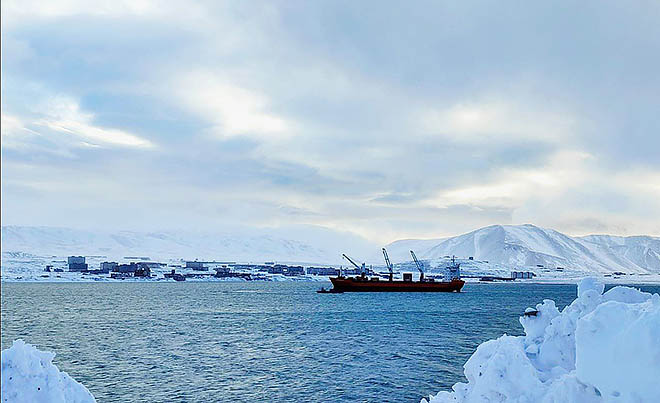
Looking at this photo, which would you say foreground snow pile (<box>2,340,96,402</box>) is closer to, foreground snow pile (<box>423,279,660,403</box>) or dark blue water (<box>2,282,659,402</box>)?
foreground snow pile (<box>423,279,660,403</box>)

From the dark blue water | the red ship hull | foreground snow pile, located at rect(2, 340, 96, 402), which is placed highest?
foreground snow pile, located at rect(2, 340, 96, 402)

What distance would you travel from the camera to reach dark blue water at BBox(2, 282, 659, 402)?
122 ft

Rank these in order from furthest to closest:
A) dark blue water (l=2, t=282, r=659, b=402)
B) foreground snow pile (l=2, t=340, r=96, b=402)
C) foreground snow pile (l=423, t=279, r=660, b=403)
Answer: dark blue water (l=2, t=282, r=659, b=402), foreground snow pile (l=2, t=340, r=96, b=402), foreground snow pile (l=423, t=279, r=660, b=403)

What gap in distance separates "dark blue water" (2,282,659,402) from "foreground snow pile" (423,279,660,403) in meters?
17.4

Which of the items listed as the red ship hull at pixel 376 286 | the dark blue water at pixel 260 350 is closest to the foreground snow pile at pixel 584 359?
the dark blue water at pixel 260 350

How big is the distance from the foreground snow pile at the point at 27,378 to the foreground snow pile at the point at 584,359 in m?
12.8

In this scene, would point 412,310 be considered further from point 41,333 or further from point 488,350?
point 488,350

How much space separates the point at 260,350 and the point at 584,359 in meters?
44.9

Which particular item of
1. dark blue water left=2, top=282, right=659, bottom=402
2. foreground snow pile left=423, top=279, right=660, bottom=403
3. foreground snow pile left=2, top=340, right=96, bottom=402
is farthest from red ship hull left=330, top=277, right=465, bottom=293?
foreground snow pile left=2, top=340, right=96, bottom=402

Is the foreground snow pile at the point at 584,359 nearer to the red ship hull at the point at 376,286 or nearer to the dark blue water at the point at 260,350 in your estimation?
the dark blue water at the point at 260,350

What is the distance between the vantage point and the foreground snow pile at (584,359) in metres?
12.1

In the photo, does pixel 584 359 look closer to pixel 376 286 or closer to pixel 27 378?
pixel 27 378

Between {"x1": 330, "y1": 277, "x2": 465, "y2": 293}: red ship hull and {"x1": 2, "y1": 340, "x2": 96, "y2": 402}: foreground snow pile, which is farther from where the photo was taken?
{"x1": 330, "y1": 277, "x2": 465, "y2": 293}: red ship hull

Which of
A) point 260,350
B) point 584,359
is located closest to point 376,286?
point 260,350
